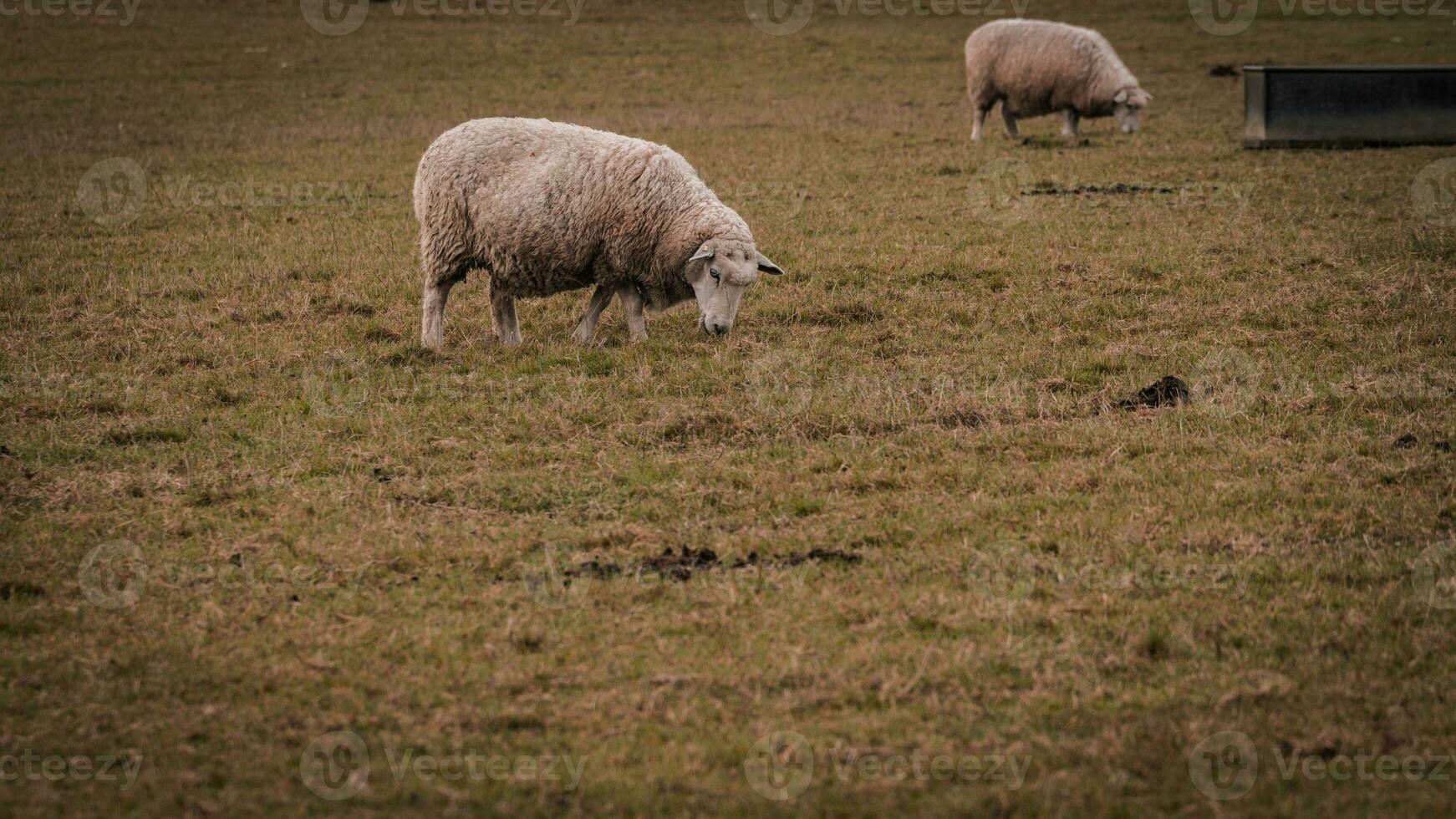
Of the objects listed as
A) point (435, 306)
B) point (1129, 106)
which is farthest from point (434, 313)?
point (1129, 106)

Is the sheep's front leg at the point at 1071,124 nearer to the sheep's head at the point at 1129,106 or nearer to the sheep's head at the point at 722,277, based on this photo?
the sheep's head at the point at 1129,106

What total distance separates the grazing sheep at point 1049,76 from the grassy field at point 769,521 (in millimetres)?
6079

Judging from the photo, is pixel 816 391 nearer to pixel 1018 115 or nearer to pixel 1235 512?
pixel 1235 512

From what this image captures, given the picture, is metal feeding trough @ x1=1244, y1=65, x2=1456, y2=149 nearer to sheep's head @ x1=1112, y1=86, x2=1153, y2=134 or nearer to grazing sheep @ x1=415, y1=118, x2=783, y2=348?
sheep's head @ x1=1112, y1=86, x2=1153, y2=134

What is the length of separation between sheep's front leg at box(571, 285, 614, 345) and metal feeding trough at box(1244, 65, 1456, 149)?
12367 millimetres

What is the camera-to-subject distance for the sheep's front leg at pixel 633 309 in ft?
33.5

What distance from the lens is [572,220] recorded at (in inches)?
382

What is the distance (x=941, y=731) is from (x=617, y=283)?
19.6 ft

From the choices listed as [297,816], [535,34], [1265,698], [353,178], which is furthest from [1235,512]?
[535,34]

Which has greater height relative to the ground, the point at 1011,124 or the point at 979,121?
the point at 979,121

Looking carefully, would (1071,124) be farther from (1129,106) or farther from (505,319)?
(505,319)

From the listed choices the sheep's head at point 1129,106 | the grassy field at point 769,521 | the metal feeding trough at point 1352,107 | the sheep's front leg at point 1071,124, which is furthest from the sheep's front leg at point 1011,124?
the grassy field at point 769,521

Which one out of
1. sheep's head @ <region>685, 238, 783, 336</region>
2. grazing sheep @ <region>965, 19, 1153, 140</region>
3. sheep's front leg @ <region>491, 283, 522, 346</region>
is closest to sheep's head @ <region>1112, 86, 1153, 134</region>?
grazing sheep @ <region>965, 19, 1153, 140</region>

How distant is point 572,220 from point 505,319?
108 cm
